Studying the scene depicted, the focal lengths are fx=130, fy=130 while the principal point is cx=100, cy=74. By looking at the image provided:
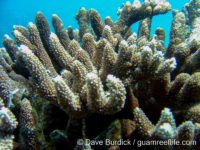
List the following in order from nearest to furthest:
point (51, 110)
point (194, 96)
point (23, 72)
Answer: point (194, 96), point (51, 110), point (23, 72)

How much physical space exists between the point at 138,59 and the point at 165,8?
230cm

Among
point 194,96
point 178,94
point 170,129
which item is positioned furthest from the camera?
point 178,94

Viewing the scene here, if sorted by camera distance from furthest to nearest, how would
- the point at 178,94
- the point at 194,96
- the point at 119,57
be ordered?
the point at 178,94 → the point at 194,96 → the point at 119,57

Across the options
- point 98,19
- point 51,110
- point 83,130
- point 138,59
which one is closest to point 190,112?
point 138,59

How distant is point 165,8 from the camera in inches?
121

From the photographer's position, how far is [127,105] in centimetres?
185

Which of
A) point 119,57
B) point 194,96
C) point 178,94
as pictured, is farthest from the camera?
point 178,94

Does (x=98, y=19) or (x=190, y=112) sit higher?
(x=98, y=19)

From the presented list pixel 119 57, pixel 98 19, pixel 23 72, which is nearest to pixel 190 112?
pixel 119 57

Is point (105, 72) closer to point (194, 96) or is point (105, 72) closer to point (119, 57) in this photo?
point (119, 57)

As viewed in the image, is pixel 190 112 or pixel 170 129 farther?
pixel 190 112

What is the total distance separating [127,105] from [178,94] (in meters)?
0.70

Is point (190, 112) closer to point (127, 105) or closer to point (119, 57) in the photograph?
point (127, 105)

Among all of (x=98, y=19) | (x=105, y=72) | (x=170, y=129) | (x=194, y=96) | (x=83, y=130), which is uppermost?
(x=98, y=19)
